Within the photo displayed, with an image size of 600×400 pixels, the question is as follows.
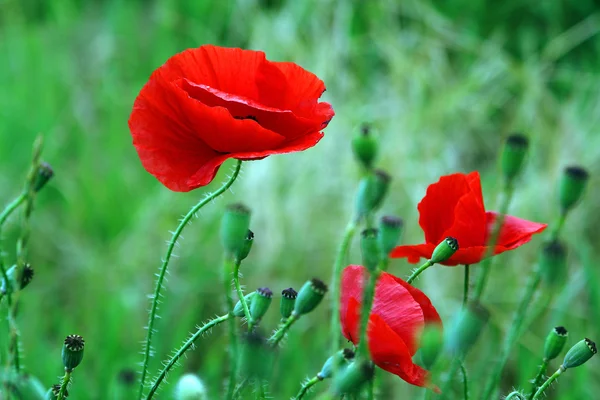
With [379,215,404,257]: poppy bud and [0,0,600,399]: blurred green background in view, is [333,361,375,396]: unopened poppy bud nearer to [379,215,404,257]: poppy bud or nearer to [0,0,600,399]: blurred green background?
[379,215,404,257]: poppy bud

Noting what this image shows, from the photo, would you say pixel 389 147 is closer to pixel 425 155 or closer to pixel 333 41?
pixel 425 155

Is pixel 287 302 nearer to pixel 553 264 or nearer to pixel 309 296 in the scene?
pixel 309 296

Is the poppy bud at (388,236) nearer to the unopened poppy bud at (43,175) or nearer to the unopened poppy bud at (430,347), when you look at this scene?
the unopened poppy bud at (430,347)

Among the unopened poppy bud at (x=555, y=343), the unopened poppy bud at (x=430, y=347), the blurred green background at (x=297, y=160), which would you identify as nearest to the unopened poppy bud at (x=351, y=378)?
the unopened poppy bud at (x=430, y=347)

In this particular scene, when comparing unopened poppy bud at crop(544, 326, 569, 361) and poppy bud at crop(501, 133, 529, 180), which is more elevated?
poppy bud at crop(501, 133, 529, 180)

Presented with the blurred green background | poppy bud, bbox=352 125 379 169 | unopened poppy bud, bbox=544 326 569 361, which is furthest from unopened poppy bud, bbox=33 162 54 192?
the blurred green background

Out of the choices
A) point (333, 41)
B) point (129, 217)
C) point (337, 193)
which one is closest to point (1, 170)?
point (129, 217)
